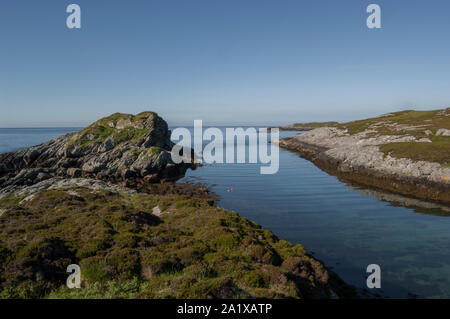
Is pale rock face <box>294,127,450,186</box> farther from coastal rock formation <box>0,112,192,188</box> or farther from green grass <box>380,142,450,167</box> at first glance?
coastal rock formation <box>0,112,192,188</box>

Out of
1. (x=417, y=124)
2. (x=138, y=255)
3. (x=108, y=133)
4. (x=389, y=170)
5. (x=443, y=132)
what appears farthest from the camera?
(x=417, y=124)

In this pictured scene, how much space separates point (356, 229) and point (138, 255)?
75.4 feet

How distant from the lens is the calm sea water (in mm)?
17920

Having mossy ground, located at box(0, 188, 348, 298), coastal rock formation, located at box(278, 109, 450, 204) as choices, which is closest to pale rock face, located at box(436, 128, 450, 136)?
coastal rock formation, located at box(278, 109, 450, 204)

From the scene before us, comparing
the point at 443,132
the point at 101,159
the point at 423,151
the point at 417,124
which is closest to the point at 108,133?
the point at 101,159

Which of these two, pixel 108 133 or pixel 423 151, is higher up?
pixel 108 133

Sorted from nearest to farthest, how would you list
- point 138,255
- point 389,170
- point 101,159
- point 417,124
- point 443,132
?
point 138,255 < point 389,170 < point 101,159 < point 443,132 < point 417,124

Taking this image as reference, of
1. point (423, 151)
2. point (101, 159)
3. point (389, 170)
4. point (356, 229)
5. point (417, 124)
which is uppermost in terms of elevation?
point (417, 124)

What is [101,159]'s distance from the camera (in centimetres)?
6256

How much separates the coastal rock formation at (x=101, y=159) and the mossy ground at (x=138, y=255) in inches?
1366

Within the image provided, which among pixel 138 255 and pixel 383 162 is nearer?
pixel 138 255

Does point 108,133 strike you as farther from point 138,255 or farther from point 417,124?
point 417,124
